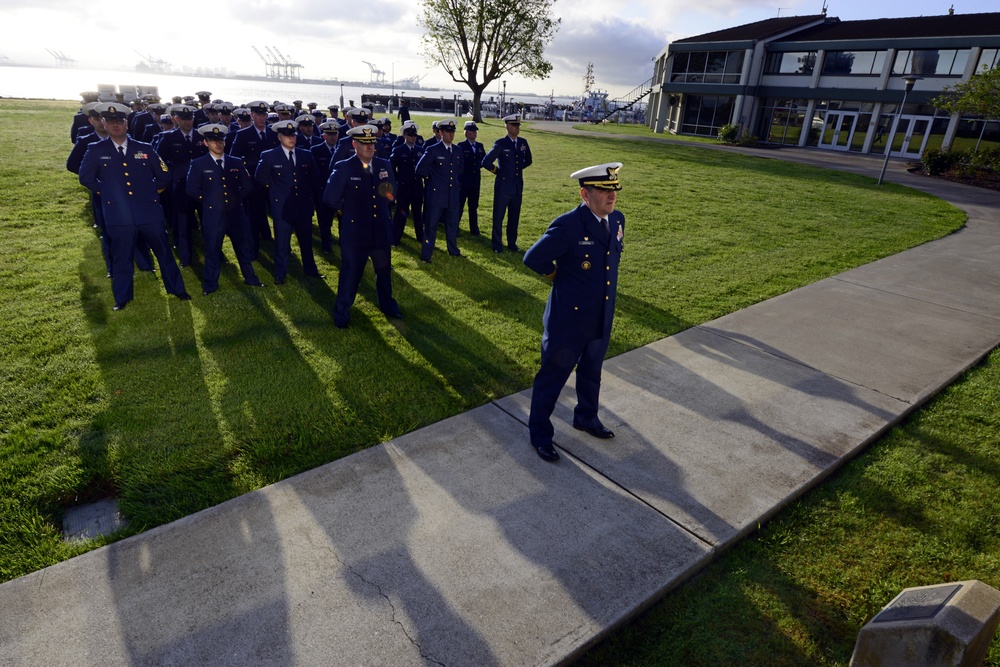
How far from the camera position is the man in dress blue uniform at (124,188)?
6340mm

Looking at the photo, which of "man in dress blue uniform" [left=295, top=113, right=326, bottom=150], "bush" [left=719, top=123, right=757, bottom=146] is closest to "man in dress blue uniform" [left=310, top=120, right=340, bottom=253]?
"man in dress blue uniform" [left=295, top=113, right=326, bottom=150]

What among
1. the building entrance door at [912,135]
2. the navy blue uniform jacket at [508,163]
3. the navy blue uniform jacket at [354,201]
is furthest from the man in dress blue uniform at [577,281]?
the building entrance door at [912,135]

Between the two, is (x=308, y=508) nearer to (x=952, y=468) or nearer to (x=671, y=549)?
(x=671, y=549)

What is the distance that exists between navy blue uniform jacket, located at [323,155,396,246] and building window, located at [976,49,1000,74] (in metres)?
33.4

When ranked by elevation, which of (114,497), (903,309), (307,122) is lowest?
(114,497)

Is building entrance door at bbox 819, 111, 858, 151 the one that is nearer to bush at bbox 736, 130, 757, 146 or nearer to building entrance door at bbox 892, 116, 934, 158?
building entrance door at bbox 892, 116, 934, 158

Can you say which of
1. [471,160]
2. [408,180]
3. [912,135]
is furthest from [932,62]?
[408,180]

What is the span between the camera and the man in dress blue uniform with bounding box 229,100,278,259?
8766 millimetres

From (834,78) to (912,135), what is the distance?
5406mm

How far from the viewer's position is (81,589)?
3.11 m

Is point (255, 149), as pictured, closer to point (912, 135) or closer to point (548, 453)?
point (548, 453)

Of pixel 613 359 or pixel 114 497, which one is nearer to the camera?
pixel 114 497

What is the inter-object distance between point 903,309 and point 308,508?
8357 mm

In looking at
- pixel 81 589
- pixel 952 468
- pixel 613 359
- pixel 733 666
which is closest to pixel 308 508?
pixel 81 589
